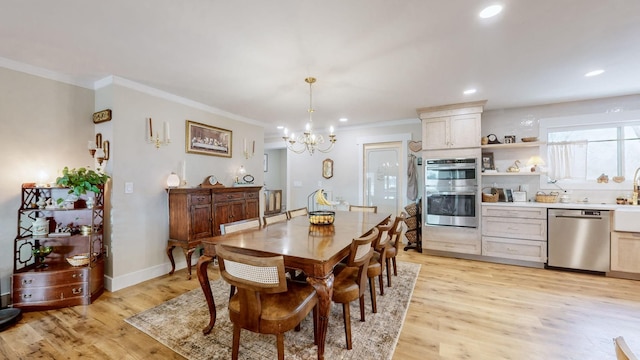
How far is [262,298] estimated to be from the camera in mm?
1694

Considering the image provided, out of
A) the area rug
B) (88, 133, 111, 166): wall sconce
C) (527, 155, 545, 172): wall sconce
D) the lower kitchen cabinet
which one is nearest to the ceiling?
(88, 133, 111, 166): wall sconce

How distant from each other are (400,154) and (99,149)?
4.72 meters

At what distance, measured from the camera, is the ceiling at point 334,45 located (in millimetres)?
1789

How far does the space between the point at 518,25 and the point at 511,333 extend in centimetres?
248

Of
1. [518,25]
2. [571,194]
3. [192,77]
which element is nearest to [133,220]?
[192,77]

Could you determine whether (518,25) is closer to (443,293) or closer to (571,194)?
(443,293)

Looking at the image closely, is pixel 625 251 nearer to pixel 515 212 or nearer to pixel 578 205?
pixel 578 205

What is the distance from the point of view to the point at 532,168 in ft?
13.2

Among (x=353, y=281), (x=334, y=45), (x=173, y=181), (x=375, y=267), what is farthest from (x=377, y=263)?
(x=173, y=181)

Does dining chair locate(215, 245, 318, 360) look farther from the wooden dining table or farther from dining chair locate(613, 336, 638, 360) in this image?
dining chair locate(613, 336, 638, 360)

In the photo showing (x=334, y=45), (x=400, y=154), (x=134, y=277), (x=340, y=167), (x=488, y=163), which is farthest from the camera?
(x=340, y=167)

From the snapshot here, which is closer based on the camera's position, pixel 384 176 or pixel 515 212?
pixel 515 212

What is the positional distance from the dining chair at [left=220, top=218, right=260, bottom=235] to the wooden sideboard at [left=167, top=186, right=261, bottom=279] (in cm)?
112

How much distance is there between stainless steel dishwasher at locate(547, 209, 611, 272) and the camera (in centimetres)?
329
